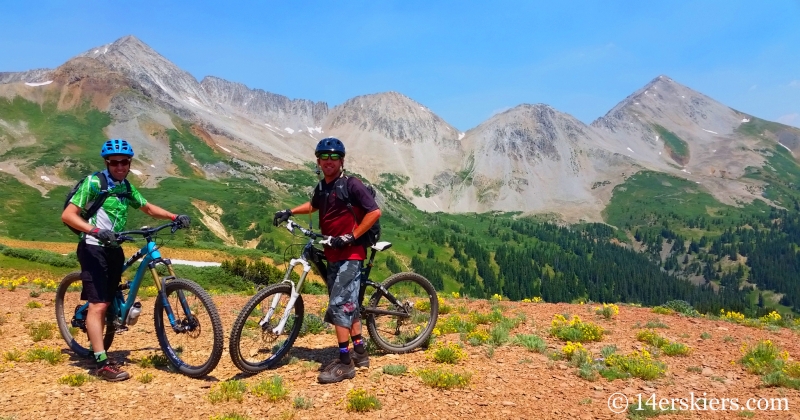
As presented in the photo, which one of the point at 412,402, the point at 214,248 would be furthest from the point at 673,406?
the point at 214,248

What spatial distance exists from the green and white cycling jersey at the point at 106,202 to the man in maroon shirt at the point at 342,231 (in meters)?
3.71

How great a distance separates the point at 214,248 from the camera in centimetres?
6006

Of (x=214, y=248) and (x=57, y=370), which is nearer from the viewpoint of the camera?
(x=57, y=370)

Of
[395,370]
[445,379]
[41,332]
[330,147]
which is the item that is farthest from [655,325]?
[41,332]

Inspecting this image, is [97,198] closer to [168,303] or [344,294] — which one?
[168,303]

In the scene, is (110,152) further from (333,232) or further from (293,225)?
(333,232)

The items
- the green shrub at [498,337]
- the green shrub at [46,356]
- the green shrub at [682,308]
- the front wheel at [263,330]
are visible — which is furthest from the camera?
the green shrub at [682,308]

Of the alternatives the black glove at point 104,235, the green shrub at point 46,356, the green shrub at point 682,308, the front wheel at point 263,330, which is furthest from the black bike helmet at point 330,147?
the green shrub at point 682,308

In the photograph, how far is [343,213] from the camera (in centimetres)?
841

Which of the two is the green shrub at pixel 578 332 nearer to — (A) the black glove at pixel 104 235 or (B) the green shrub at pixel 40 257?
(A) the black glove at pixel 104 235

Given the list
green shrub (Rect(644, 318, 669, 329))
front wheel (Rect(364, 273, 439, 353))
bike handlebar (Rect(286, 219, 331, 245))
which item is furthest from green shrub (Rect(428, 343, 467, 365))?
green shrub (Rect(644, 318, 669, 329))

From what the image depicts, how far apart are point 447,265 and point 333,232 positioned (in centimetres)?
17568

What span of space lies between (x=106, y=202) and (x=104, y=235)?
35.4 inches

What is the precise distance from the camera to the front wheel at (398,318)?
31.2 feet
